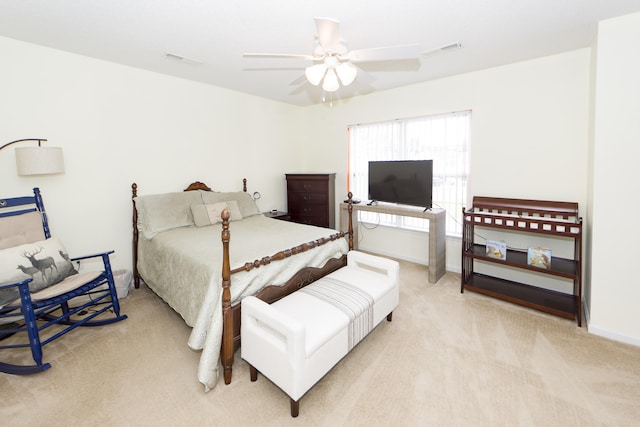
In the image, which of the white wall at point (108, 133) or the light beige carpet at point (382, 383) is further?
the white wall at point (108, 133)

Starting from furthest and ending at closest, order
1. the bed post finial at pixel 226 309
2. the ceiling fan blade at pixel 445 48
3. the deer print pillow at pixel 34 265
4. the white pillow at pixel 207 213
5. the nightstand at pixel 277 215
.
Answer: the nightstand at pixel 277 215
the white pillow at pixel 207 213
the ceiling fan blade at pixel 445 48
the deer print pillow at pixel 34 265
the bed post finial at pixel 226 309

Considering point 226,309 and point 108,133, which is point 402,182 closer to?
point 226,309

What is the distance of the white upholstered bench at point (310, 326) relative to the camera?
166 centimetres

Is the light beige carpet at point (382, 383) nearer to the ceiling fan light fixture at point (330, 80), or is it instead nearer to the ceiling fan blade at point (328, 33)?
the ceiling fan light fixture at point (330, 80)

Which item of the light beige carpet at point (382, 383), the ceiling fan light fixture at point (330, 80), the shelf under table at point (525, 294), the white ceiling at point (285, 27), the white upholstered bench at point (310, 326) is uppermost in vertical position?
the white ceiling at point (285, 27)

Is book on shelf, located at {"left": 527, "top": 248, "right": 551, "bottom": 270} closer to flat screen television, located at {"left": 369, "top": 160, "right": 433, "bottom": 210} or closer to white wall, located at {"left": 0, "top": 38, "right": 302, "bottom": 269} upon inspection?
flat screen television, located at {"left": 369, "top": 160, "right": 433, "bottom": 210}

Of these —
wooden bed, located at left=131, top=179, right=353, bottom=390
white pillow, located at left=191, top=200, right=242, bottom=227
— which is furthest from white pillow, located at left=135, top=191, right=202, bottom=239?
wooden bed, located at left=131, top=179, right=353, bottom=390

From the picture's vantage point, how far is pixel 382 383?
6.45ft

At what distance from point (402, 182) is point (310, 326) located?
107 inches

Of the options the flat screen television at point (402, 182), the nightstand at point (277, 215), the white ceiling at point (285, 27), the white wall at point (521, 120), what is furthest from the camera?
the nightstand at point (277, 215)

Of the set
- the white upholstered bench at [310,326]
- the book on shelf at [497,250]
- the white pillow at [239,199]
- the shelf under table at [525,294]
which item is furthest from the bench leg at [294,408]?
the white pillow at [239,199]

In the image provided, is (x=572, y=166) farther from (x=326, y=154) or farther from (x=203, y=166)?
(x=203, y=166)

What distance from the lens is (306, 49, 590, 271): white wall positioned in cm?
294

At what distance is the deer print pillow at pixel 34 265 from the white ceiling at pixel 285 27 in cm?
179
